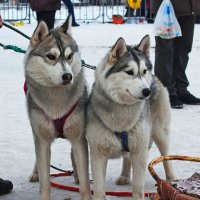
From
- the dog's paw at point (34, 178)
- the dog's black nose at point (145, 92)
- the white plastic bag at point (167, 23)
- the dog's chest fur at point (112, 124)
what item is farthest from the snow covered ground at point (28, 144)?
the dog's black nose at point (145, 92)

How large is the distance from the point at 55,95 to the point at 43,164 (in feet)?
1.63

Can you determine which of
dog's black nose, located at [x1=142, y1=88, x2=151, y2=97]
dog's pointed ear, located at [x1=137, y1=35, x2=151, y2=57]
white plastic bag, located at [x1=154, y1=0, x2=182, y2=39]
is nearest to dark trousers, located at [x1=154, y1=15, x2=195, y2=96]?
white plastic bag, located at [x1=154, y1=0, x2=182, y2=39]

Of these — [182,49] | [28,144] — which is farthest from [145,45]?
A: [182,49]

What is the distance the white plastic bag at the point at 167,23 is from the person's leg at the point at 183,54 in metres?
0.28

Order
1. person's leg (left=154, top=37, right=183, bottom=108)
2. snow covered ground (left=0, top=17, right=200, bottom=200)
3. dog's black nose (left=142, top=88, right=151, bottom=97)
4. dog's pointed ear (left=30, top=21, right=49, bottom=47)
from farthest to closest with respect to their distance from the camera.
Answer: person's leg (left=154, top=37, right=183, bottom=108) → snow covered ground (left=0, top=17, right=200, bottom=200) → dog's pointed ear (left=30, top=21, right=49, bottom=47) → dog's black nose (left=142, top=88, right=151, bottom=97)

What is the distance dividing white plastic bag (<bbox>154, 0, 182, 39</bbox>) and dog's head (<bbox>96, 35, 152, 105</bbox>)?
130 inches

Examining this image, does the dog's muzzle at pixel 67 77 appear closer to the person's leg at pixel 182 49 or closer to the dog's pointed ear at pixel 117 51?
the dog's pointed ear at pixel 117 51

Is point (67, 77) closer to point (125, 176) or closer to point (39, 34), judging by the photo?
point (39, 34)

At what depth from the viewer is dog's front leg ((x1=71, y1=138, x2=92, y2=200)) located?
400 centimetres

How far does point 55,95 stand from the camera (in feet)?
13.0

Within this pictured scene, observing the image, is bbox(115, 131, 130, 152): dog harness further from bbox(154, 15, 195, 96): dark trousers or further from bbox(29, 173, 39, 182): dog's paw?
bbox(154, 15, 195, 96): dark trousers

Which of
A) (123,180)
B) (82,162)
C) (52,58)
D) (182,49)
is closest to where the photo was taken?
(52,58)

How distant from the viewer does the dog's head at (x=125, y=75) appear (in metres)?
3.68

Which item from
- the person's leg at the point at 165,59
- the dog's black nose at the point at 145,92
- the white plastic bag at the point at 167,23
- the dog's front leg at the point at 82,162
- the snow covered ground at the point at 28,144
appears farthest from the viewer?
the person's leg at the point at 165,59
